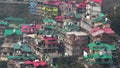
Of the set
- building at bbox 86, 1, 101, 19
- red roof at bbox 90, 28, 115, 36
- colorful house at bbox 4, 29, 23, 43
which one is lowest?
colorful house at bbox 4, 29, 23, 43

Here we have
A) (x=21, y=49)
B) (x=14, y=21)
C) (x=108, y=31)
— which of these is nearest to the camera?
(x=108, y=31)

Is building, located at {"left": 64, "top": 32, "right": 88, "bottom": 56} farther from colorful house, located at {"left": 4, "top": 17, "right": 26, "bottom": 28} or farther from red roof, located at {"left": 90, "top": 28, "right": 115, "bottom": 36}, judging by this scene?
colorful house, located at {"left": 4, "top": 17, "right": 26, "bottom": 28}

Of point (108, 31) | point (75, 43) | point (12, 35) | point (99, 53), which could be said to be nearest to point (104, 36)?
point (108, 31)

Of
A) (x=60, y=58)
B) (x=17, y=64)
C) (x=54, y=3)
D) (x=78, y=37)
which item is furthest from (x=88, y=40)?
(x=54, y=3)

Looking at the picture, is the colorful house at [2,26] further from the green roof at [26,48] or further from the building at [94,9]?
the building at [94,9]

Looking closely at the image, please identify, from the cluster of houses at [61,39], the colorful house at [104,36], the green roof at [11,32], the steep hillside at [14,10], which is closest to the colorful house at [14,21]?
the cluster of houses at [61,39]

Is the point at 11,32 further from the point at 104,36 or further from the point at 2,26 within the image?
the point at 104,36

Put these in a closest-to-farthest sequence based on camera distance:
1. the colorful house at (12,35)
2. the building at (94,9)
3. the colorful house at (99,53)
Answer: the colorful house at (99,53)
the colorful house at (12,35)
the building at (94,9)

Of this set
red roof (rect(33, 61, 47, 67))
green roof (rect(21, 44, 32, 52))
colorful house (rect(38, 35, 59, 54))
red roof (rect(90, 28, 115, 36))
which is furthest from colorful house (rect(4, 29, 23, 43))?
red roof (rect(33, 61, 47, 67))

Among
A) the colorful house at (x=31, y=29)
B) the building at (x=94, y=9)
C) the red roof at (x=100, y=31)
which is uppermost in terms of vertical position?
the building at (x=94, y=9)
